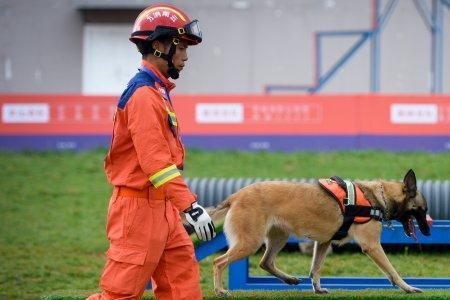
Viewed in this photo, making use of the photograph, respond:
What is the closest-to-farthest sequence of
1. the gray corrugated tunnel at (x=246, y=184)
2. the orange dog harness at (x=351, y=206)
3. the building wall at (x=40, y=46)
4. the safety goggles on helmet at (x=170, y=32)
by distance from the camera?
the safety goggles on helmet at (x=170, y=32) → the orange dog harness at (x=351, y=206) → the gray corrugated tunnel at (x=246, y=184) → the building wall at (x=40, y=46)

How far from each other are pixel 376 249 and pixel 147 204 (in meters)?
2.49

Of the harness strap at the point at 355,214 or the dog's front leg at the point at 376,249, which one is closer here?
the dog's front leg at the point at 376,249

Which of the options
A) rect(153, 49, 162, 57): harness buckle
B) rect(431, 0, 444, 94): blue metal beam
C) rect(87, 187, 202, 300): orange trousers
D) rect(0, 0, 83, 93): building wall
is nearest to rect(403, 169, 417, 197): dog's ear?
rect(87, 187, 202, 300): orange trousers

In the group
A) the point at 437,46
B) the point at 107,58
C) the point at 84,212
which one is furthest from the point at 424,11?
the point at 84,212

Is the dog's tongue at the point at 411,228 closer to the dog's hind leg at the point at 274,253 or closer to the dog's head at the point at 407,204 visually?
the dog's head at the point at 407,204

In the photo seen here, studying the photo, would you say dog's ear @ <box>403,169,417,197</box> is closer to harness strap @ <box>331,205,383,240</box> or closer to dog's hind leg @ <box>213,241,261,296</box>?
harness strap @ <box>331,205,383,240</box>

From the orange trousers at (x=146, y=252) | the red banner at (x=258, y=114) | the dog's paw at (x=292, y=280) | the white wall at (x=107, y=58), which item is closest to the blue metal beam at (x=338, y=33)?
the white wall at (x=107, y=58)

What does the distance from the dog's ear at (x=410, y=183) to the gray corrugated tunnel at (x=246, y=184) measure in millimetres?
2821

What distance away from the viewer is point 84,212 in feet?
47.4

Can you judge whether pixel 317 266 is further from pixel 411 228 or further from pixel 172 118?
pixel 172 118

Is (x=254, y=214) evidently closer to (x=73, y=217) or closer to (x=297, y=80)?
(x=73, y=217)

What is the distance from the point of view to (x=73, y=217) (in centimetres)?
1412

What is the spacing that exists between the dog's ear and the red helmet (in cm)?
267

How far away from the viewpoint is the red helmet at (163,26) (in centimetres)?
581
